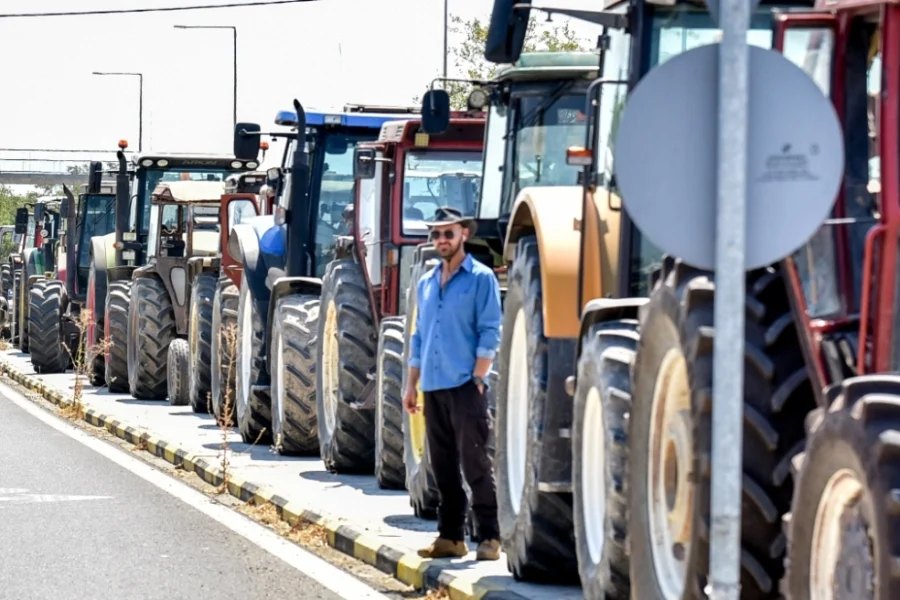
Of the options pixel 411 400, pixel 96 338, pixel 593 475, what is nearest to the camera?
pixel 593 475

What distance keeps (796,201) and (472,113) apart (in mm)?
9972

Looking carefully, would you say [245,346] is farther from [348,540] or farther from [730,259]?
[730,259]

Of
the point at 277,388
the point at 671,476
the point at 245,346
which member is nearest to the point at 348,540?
the point at 671,476

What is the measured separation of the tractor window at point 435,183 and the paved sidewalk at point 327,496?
201 centimetres

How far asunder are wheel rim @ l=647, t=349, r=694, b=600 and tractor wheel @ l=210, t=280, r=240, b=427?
1233cm

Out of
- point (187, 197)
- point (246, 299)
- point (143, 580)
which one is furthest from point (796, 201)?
point (187, 197)

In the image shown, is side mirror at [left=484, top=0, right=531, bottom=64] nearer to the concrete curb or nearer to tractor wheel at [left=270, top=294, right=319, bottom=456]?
the concrete curb

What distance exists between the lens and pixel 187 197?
1018 inches

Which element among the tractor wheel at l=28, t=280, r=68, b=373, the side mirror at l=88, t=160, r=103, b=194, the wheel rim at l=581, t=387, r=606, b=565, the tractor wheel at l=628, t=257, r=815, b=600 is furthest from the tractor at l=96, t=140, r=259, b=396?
the tractor wheel at l=628, t=257, r=815, b=600

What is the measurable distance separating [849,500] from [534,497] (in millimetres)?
4239

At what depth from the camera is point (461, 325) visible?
1120 cm

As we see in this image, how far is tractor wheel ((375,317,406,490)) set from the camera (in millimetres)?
14164

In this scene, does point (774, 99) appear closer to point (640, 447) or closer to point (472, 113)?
point (640, 447)

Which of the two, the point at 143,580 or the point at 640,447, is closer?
the point at 640,447
